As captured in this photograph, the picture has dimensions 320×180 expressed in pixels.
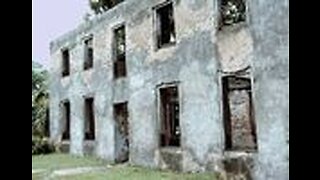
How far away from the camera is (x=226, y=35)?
11.6 meters

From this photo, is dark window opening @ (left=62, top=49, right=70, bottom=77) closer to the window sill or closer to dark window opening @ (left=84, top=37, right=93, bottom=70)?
dark window opening @ (left=84, top=37, right=93, bottom=70)

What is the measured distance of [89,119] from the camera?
780 inches

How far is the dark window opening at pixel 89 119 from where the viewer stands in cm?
1958

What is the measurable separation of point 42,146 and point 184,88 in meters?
10.9

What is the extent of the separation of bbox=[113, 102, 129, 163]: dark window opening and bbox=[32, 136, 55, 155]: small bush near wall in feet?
19.7

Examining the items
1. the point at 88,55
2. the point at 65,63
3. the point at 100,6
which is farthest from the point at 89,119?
the point at 100,6

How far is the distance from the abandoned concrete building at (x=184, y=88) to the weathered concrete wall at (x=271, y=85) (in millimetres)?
19

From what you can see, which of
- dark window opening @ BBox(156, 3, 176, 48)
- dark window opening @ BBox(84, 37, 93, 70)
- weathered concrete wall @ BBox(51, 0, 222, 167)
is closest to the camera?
weathered concrete wall @ BBox(51, 0, 222, 167)

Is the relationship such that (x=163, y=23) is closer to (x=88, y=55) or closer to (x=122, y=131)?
(x=122, y=131)

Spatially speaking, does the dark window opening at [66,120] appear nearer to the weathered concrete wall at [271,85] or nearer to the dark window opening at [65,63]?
the dark window opening at [65,63]

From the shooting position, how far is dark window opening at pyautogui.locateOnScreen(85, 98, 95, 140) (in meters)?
19.6

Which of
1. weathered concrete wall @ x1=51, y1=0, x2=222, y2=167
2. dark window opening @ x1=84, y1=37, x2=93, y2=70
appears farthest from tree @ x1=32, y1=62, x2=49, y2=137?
dark window opening @ x1=84, y1=37, x2=93, y2=70
